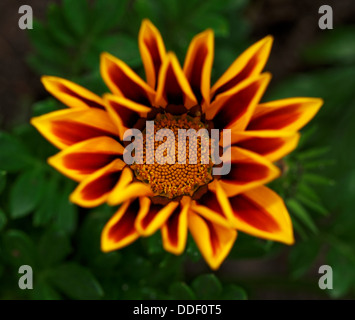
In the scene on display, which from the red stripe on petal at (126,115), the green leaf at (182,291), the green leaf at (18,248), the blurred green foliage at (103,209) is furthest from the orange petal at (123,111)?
the green leaf at (18,248)

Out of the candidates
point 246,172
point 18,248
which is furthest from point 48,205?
point 246,172

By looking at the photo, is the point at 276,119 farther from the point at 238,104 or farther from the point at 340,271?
the point at 340,271

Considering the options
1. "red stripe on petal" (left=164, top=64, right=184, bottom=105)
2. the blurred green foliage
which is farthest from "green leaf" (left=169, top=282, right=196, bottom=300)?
"red stripe on petal" (left=164, top=64, right=184, bottom=105)

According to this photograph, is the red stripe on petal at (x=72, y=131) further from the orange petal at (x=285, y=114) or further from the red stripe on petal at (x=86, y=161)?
the orange petal at (x=285, y=114)

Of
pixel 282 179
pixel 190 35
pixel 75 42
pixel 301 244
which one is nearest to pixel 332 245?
pixel 301 244

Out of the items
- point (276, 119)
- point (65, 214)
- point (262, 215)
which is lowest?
point (262, 215)

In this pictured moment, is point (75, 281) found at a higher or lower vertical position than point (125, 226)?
lower
